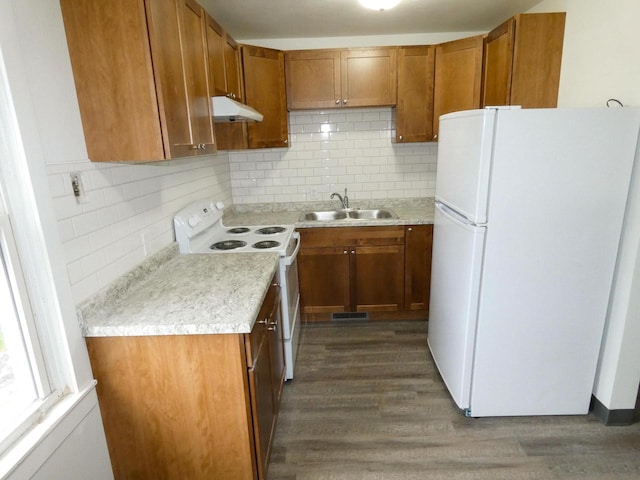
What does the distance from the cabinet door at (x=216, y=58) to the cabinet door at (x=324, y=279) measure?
1329 millimetres

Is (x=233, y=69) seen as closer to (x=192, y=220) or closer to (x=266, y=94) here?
(x=266, y=94)

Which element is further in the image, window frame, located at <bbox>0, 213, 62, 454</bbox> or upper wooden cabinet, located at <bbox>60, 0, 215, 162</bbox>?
upper wooden cabinet, located at <bbox>60, 0, 215, 162</bbox>

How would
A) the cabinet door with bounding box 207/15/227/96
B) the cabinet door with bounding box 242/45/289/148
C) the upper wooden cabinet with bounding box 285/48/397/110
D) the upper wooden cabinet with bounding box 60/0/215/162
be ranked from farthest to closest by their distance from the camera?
the upper wooden cabinet with bounding box 285/48/397/110
the cabinet door with bounding box 242/45/289/148
the cabinet door with bounding box 207/15/227/96
the upper wooden cabinet with bounding box 60/0/215/162

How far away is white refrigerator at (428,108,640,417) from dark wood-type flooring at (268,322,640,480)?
0.39 feet

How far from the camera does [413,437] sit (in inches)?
79.0

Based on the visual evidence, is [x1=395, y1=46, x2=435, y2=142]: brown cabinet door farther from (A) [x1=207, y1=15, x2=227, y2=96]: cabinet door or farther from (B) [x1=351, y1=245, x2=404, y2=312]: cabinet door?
(A) [x1=207, y1=15, x2=227, y2=96]: cabinet door

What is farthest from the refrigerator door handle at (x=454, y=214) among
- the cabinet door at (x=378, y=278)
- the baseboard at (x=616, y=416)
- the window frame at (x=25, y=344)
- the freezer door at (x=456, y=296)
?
the window frame at (x=25, y=344)

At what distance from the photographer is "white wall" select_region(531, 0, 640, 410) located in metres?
1.78

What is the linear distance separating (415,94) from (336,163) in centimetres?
91

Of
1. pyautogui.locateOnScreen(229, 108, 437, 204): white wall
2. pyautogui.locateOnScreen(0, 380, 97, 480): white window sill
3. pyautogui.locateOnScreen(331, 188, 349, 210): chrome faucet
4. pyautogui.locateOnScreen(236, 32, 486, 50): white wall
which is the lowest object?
pyautogui.locateOnScreen(0, 380, 97, 480): white window sill

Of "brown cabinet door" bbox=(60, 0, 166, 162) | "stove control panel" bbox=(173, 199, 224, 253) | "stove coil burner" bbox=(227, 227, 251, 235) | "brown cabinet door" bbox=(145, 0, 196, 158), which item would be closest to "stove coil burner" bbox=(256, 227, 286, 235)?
"stove coil burner" bbox=(227, 227, 251, 235)

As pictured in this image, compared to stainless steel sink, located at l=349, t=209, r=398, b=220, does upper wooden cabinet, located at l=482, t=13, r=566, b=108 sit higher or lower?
higher

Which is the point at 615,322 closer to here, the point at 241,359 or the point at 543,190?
the point at 543,190

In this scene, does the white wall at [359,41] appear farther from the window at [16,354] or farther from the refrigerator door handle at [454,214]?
the window at [16,354]
